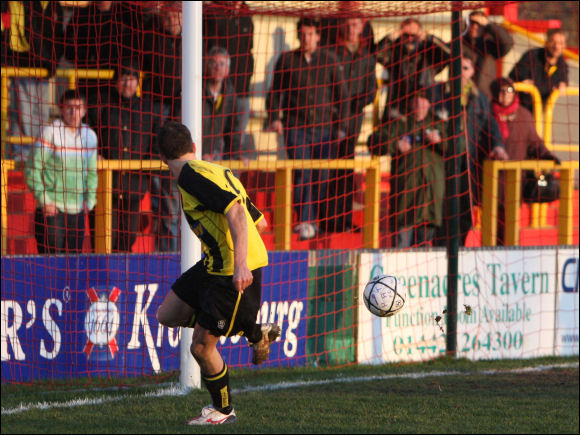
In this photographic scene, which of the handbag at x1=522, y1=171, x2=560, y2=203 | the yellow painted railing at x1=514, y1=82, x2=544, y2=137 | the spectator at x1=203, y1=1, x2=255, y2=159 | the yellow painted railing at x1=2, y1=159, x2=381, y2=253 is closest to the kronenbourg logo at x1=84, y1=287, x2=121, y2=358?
the yellow painted railing at x1=2, y1=159, x2=381, y2=253

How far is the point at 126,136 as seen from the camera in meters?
8.86

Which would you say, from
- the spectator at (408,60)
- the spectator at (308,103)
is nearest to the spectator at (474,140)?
the spectator at (408,60)

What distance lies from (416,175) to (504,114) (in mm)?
1404

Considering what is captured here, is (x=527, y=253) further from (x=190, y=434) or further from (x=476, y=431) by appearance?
(x=190, y=434)

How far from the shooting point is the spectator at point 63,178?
27.8 feet

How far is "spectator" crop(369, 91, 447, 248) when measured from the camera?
965 centimetres

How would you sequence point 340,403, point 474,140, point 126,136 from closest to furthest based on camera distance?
point 340,403
point 126,136
point 474,140

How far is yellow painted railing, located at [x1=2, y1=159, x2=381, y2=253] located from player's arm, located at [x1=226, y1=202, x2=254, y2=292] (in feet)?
9.79

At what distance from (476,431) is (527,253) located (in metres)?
3.88

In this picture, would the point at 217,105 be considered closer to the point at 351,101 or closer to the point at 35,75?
the point at 351,101

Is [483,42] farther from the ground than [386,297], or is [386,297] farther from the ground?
[483,42]

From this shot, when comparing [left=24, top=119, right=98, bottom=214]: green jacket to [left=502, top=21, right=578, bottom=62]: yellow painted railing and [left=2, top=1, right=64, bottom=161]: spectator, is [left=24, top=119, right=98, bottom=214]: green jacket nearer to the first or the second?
[left=2, top=1, right=64, bottom=161]: spectator

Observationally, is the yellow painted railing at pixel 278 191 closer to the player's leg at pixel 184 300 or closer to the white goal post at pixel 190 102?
the white goal post at pixel 190 102

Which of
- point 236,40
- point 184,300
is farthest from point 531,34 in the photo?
point 184,300
